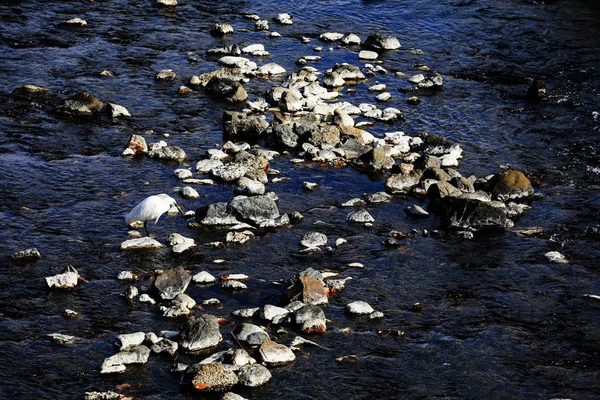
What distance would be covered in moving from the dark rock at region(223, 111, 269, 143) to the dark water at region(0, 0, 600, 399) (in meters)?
0.41

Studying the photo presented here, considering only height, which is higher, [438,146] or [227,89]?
[227,89]

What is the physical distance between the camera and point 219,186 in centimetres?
1212

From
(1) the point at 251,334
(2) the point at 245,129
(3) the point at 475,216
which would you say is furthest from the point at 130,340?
(2) the point at 245,129

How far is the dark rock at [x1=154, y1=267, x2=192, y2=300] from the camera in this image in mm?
9133

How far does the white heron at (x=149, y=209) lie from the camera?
10.4 m

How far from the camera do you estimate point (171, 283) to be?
362 inches

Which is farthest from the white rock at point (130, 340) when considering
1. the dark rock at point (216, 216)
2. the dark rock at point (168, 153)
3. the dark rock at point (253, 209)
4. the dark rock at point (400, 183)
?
the dark rock at point (400, 183)

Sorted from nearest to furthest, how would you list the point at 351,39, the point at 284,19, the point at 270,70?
the point at 270,70 → the point at 351,39 → the point at 284,19

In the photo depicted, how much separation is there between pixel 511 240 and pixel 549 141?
3.65 m

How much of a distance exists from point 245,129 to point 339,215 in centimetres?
310

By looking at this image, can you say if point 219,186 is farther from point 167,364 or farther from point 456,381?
point 456,381

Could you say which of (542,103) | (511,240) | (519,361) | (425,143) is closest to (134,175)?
(425,143)

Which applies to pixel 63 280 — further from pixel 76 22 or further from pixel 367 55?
pixel 76 22

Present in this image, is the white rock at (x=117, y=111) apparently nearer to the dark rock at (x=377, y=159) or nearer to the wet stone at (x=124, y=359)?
the dark rock at (x=377, y=159)
